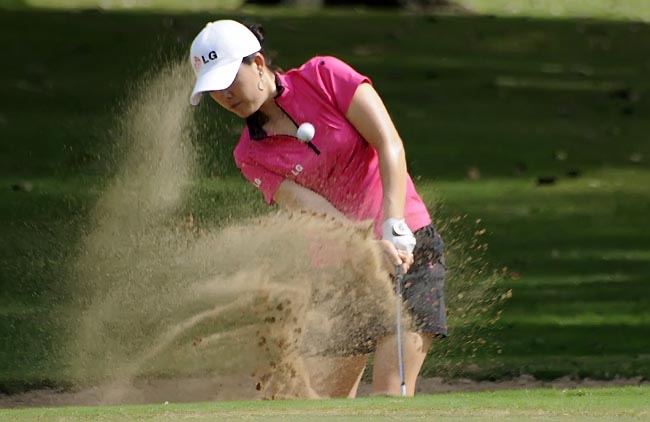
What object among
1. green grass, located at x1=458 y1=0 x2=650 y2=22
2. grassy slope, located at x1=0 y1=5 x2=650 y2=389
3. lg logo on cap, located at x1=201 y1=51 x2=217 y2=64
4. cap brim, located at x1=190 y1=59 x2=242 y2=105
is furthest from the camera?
green grass, located at x1=458 y1=0 x2=650 y2=22

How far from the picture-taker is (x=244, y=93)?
594cm

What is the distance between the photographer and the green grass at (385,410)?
5.36m

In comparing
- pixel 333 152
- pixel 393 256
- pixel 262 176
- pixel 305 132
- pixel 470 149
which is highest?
pixel 305 132

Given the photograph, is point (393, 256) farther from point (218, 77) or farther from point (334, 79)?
point (218, 77)

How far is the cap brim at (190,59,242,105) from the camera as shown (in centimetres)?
577

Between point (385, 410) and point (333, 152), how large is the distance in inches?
43.3

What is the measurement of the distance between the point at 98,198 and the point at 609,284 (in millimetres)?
4051

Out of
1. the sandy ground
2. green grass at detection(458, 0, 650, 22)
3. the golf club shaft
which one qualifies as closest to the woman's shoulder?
the golf club shaft

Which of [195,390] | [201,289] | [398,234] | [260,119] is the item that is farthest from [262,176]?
[195,390]

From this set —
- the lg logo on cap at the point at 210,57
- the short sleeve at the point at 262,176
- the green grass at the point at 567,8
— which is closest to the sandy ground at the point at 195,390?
the short sleeve at the point at 262,176

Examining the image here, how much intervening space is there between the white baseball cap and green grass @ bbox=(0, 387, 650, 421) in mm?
1136

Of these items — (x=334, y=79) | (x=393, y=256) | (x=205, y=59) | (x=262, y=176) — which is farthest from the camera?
(x=262, y=176)

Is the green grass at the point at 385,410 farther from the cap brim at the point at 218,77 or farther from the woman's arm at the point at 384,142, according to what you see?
the cap brim at the point at 218,77

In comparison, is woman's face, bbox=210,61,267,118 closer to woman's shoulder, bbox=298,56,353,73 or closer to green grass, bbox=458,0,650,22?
woman's shoulder, bbox=298,56,353,73
